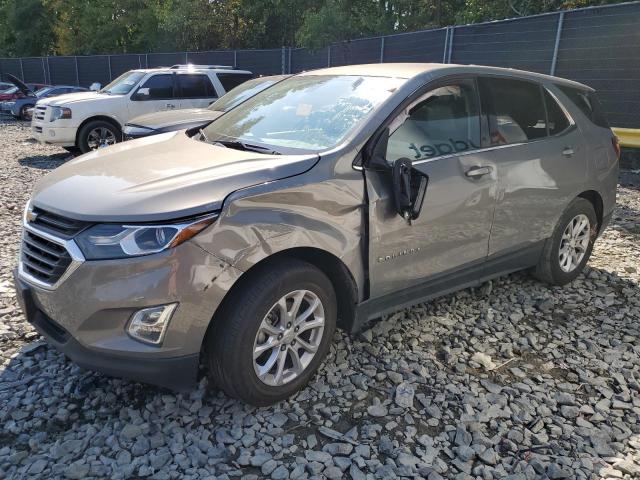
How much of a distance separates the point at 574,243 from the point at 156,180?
11.5 feet

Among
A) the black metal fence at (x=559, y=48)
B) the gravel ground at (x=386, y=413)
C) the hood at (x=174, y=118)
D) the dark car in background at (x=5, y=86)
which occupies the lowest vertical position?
the gravel ground at (x=386, y=413)

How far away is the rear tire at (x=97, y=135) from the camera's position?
407 inches

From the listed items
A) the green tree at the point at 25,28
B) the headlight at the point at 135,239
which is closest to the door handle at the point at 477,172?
the headlight at the point at 135,239

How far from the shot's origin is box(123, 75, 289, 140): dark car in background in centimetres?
798

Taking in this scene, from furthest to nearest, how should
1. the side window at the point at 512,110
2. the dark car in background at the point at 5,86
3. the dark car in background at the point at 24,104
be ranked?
the dark car in background at the point at 5,86
the dark car in background at the point at 24,104
the side window at the point at 512,110

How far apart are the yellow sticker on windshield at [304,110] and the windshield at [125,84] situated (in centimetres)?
817

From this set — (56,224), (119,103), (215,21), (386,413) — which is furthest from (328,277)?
(215,21)

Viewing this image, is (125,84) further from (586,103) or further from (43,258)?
(43,258)

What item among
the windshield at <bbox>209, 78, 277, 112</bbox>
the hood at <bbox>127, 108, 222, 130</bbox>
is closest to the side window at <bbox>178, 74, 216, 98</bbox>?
the windshield at <bbox>209, 78, 277, 112</bbox>

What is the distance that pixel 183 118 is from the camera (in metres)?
8.33

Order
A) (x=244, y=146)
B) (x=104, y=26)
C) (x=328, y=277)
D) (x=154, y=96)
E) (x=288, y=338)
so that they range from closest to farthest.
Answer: (x=288, y=338), (x=328, y=277), (x=244, y=146), (x=154, y=96), (x=104, y=26)

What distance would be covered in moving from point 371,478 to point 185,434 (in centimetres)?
94

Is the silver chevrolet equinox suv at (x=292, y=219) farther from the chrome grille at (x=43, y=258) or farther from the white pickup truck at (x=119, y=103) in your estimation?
the white pickup truck at (x=119, y=103)

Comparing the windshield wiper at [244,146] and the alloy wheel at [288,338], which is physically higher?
the windshield wiper at [244,146]
